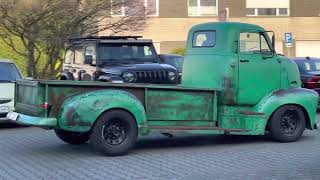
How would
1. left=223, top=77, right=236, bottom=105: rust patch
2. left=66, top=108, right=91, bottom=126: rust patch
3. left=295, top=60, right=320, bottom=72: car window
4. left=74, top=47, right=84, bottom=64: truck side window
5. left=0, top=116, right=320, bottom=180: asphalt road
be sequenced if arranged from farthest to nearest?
left=295, top=60, right=320, bottom=72: car window
left=74, top=47, right=84, bottom=64: truck side window
left=223, top=77, right=236, bottom=105: rust patch
left=66, top=108, right=91, bottom=126: rust patch
left=0, top=116, right=320, bottom=180: asphalt road

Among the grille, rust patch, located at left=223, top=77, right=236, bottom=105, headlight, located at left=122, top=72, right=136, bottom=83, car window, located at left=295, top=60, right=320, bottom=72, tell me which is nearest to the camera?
rust patch, located at left=223, top=77, right=236, bottom=105

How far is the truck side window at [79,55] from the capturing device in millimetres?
15349

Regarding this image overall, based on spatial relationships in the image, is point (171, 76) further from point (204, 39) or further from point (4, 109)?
point (4, 109)

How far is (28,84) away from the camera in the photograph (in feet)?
34.4

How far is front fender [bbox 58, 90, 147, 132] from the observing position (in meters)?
9.95

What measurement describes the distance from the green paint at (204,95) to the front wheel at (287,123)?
0.13 m

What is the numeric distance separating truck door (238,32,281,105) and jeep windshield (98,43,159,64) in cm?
403

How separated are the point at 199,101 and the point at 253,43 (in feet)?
5.63

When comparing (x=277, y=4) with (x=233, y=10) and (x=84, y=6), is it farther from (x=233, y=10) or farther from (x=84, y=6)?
(x=84, y=6)

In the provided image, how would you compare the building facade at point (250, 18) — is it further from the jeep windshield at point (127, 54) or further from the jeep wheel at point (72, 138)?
the jeep wheel at point (72, 138)

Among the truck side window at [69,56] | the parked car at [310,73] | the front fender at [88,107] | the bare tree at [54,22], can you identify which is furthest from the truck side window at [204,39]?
the bare tree at [54,22]

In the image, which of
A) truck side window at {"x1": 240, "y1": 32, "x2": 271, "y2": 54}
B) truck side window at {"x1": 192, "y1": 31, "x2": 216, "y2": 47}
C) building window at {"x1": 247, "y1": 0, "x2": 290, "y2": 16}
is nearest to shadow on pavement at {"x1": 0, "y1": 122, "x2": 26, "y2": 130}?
truck side window at {"x1": 192, "y1": 31, "x2": 216, "y2": 47}

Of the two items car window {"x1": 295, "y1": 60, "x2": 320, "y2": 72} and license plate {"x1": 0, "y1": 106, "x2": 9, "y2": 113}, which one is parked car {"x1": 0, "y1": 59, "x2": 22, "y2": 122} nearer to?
license plate {"x1": 0, "y1": 106, "x2": 9, "y2": 113}

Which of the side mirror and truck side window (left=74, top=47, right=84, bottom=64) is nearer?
the side mirror
